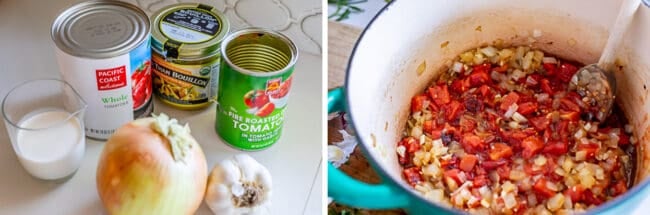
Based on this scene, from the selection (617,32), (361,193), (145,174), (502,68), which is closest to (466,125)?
(502,68)

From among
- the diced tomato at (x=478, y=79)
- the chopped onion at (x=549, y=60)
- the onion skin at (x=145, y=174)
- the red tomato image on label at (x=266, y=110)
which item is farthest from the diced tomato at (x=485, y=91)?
the onion skin at (x=145, y=174)

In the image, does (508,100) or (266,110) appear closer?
(266,110)

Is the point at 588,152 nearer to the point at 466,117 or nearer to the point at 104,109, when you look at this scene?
the point at 466,117

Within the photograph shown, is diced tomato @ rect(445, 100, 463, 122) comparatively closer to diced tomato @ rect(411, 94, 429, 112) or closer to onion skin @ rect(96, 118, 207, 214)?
diced tomato @ rect(411, 94, 429, 112)

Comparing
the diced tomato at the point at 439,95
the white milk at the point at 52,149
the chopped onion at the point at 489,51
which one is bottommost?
the diced tomato at the point at 439,95

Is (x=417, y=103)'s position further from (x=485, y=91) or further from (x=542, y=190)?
(x=542, y=190)

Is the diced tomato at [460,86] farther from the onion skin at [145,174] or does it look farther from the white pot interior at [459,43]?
the onion skin at [145,174]
